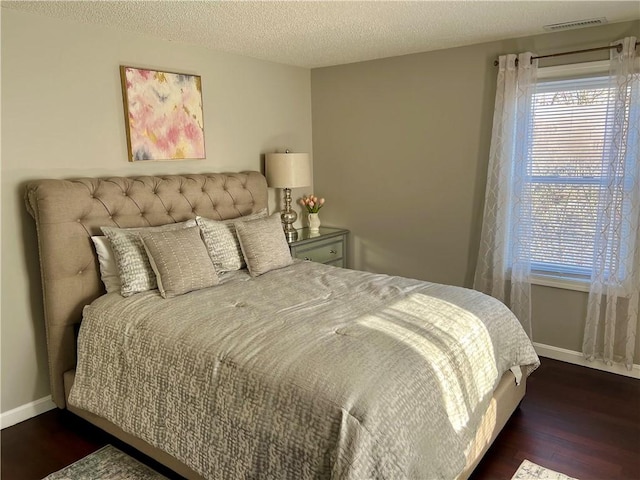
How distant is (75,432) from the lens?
253 centimetres

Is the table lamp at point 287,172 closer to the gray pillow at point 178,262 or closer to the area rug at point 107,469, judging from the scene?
the gray pillow at point 178,262

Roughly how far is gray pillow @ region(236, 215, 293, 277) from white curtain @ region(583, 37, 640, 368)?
2027 millimetres

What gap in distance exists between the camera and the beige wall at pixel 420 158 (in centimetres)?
332

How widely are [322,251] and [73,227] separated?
201 centimetres

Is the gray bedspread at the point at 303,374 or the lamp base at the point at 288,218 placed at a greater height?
the lamp base at the point at 288,218

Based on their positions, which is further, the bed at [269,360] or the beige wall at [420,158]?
the beige wall at [420,158]

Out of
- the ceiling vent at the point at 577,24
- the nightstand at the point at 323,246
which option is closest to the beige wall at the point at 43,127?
the nightstand at the point at 323,246

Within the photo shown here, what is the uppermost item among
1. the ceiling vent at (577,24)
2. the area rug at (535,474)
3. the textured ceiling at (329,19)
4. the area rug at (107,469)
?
the textured ceiling at (329,19)

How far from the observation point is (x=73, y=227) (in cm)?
256

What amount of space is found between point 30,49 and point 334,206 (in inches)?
103

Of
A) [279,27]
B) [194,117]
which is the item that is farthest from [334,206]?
[279,27]

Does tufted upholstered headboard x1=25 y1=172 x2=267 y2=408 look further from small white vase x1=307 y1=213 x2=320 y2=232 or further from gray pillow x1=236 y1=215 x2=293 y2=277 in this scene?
small white vase x1=307 y1=213 x2=320 y2=232

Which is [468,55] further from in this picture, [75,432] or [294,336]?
[75,432]

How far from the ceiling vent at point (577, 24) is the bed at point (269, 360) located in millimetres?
1770
